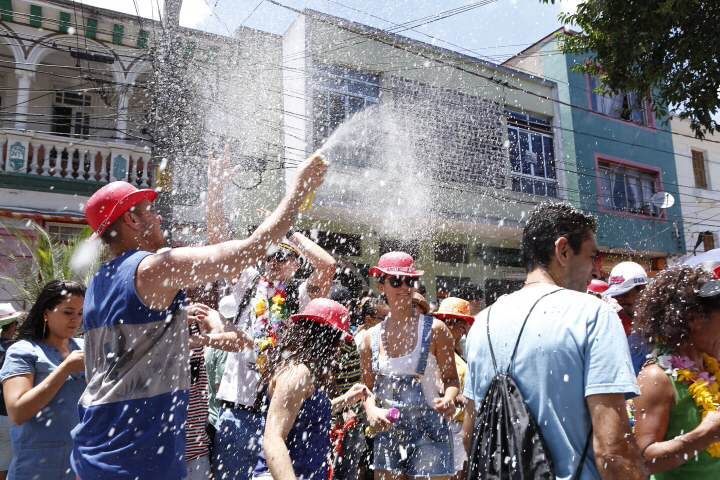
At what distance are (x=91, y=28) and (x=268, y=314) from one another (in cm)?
1053

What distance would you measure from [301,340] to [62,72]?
41.8ft

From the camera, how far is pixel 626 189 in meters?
19.8

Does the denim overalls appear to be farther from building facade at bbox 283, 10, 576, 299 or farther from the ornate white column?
the ornate white column

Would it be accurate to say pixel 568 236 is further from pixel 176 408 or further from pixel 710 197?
pixel 710 197

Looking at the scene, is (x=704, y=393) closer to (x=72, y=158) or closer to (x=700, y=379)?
(x=700, y=379)

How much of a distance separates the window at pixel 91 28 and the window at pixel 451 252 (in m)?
9.88

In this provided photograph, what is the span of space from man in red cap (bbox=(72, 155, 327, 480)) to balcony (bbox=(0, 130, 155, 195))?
31.5 ft

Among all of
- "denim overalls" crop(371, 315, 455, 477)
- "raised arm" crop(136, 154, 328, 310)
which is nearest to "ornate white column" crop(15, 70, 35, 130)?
"denim overalls" crop(371, 315, 455, 477)

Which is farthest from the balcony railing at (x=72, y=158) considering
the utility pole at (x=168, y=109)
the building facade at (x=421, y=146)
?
the building facade at (x=421, y=146)

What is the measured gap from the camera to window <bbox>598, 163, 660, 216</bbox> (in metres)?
19.1

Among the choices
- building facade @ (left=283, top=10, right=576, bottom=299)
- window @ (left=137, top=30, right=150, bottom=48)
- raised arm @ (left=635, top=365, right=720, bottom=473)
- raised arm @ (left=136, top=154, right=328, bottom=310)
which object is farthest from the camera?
building facade @ (left=283, top=10, right=576, bottom=299)

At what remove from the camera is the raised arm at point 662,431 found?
2.23 m

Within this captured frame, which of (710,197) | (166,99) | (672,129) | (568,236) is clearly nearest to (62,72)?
(166,99)

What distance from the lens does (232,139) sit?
1335 centimetres
